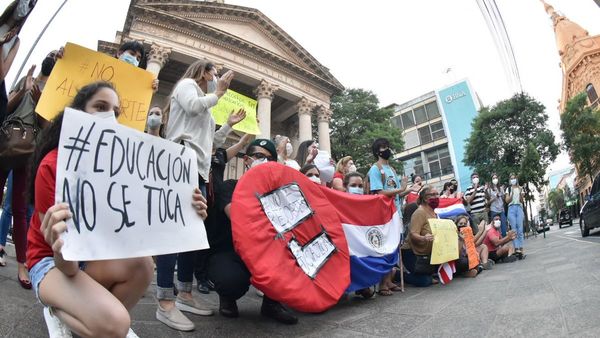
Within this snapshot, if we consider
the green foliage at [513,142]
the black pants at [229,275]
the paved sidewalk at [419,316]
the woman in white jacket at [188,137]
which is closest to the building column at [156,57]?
the paved sidewalk at [419,316]

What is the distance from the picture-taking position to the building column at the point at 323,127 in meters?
22.6

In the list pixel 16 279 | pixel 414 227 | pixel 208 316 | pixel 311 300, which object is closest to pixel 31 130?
pixel 16 279

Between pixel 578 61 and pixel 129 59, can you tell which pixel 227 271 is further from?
pixel 578 61

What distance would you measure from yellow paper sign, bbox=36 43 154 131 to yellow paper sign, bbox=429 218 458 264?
3657 mm

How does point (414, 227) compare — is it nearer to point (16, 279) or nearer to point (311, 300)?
point (311, 300)

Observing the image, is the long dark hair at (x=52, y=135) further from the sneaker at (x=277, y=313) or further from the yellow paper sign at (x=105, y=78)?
the sneaker at (x=277, y=313)

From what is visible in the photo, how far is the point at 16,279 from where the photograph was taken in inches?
116

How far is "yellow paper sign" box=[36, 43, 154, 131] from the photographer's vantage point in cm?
295

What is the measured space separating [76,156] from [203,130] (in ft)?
4.99

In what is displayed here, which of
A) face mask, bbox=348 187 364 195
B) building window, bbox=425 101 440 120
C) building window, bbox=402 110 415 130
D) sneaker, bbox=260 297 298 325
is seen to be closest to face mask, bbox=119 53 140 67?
sneaker, bbox=260 297 298 325

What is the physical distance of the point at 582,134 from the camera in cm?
2538

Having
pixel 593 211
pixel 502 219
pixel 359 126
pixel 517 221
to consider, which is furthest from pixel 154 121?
pixel 359 126

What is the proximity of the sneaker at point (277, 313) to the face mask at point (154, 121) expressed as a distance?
1.77 m

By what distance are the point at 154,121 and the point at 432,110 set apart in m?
42.6
